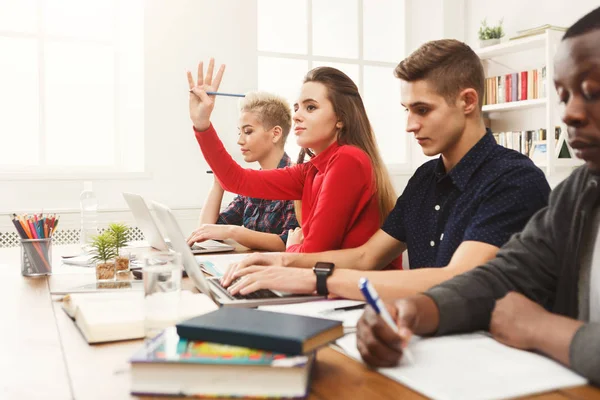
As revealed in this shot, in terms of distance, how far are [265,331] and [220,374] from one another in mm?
71

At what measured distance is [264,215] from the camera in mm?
2539

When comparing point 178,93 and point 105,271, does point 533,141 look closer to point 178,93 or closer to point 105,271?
point 178,93

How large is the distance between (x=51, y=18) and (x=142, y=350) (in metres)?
3.62

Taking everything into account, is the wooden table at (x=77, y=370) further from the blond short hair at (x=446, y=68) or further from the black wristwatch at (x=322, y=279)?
the blond short hair at (x=446, y=68)

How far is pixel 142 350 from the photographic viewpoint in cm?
69

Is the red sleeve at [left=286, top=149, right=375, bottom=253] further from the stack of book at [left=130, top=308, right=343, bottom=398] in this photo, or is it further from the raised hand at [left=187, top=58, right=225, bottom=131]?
the stack of book at [left=130, top=308, right=343, bottom=398]

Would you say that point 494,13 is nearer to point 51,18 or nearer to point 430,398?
point 51,18

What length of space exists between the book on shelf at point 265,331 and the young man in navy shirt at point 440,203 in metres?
0.40

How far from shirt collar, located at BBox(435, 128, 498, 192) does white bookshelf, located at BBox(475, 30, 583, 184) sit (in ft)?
8.78

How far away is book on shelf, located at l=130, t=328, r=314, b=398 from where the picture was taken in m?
0.64

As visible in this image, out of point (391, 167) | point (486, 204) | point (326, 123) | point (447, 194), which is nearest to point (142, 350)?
point (486, 204)

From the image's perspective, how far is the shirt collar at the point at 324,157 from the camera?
1.91 m

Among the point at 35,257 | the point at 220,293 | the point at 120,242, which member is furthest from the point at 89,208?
the point at 220,293

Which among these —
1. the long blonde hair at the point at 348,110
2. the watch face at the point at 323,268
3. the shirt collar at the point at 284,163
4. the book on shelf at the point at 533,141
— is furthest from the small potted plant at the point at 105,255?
the book on shelf at the point at 533,141
